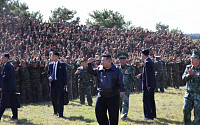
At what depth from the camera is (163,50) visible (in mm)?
30328

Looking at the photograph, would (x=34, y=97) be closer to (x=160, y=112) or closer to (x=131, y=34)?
(x=160, y=112)

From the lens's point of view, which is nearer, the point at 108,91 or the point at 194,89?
the point at 108,91

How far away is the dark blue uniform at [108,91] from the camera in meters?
6.34

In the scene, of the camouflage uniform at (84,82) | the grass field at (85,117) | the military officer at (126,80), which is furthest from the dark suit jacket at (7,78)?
the camouflage uniform at (84,82)

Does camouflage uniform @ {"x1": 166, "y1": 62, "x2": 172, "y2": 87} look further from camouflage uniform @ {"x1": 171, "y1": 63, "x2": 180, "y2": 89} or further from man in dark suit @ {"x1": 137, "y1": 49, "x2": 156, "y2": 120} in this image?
man in dark suit @ {"x1": 137, "y1": 49, "x2": 156, "y2": 120}

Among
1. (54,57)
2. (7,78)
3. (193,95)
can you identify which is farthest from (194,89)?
(7,78)

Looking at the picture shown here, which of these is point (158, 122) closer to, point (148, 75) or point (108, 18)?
point (148, 75)

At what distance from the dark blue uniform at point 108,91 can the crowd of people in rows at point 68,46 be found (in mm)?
6880

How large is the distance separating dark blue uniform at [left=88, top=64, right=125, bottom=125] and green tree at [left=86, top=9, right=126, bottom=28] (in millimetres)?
53644

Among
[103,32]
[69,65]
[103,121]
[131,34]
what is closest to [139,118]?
[103,121]

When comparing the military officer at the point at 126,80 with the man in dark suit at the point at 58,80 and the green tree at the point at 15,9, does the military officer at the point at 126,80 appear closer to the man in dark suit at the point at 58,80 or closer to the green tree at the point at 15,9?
the man in dark suit at the point at 58,80

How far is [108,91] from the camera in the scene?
6344 mm

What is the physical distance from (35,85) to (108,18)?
48049mm

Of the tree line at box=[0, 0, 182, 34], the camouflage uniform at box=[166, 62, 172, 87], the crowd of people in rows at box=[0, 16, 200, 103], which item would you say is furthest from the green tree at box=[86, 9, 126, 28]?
the camouflage uniform at box=[166, 62, 172, 87]
